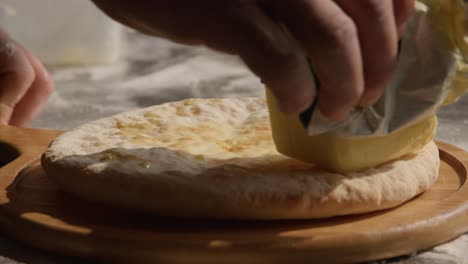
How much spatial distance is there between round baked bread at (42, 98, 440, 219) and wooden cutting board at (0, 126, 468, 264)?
2 centimetres

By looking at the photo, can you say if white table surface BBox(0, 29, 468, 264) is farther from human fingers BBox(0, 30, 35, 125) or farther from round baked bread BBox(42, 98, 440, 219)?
round baked bread BBox(42, 98, 440, 219)

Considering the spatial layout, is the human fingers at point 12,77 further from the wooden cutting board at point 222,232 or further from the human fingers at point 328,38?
the human fingers at point 328,38

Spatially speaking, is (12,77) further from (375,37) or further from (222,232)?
(375,37)

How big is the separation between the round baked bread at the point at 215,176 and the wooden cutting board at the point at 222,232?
2cm

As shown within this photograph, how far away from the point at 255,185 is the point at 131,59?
1.78 metres

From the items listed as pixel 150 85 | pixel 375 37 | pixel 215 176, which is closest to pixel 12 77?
pixel 150 85

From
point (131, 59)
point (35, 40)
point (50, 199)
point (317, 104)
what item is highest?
point (317, 104)

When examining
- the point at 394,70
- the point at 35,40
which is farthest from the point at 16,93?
the point at 394,70

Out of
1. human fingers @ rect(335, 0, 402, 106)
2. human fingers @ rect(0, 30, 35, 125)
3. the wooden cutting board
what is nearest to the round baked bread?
the wooden cutting board

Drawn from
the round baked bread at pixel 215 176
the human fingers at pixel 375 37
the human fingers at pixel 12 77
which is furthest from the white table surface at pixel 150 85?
the human fingers at pixel 375 37

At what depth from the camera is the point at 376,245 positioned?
96 cm

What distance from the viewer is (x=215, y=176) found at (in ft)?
3.34

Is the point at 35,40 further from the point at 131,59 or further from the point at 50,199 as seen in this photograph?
the point at 50,199

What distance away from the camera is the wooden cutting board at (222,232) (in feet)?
3.05
